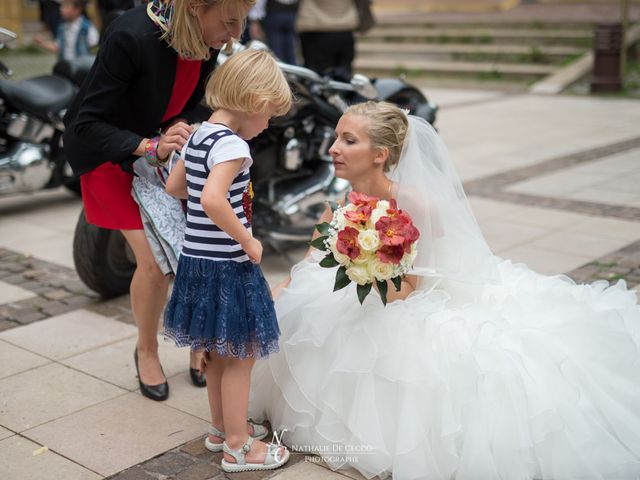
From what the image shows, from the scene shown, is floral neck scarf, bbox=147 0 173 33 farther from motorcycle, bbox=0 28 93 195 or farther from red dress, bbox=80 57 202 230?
motorcycle, bbox=0 28 93 195

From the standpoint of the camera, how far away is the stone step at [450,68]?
1477 centimetres

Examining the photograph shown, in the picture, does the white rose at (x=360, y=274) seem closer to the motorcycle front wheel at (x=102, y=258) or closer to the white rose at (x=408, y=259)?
the white rose at (x=408, y=259)

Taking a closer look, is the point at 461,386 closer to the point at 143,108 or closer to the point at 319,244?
the point at 319,244

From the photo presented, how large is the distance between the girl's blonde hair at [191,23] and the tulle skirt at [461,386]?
105cm

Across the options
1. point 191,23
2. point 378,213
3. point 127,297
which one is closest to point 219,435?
point 378,213

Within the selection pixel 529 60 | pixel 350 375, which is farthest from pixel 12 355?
pixel 529 60

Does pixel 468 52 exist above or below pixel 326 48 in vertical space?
below

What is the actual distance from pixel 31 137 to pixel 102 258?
237 cm

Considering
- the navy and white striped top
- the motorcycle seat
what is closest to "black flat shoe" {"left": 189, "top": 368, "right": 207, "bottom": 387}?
the navy and white striped top

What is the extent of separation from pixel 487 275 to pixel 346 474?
0.95 meters

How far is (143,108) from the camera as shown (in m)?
3.48

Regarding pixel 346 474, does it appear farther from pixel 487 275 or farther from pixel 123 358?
pixel 123 358

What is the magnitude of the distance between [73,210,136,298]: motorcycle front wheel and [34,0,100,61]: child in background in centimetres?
475

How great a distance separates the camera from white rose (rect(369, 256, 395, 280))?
9.81ft
